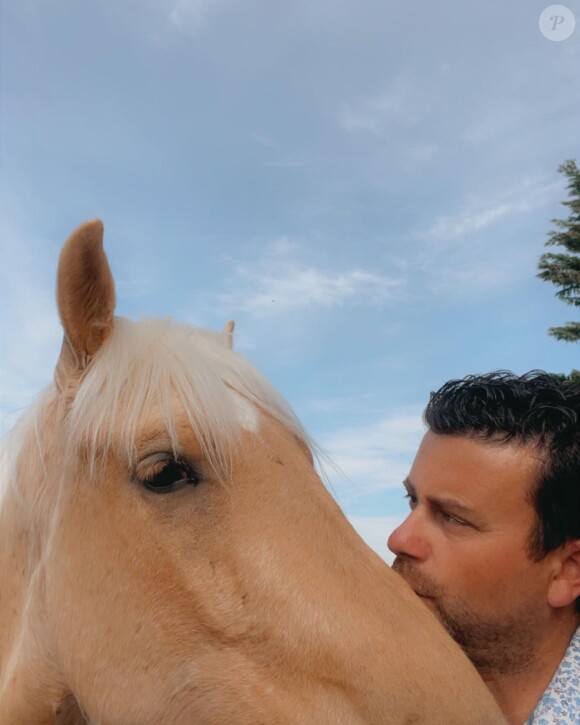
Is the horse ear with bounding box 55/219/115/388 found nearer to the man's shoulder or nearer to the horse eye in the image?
the horse eye

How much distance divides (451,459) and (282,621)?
962 mm

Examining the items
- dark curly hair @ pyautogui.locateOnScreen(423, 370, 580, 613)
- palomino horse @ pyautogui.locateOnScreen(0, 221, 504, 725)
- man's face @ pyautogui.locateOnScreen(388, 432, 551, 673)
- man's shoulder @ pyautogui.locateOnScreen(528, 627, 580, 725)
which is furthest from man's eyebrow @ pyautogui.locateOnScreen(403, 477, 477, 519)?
man's shoulder @ pyautogui.locateOnScreen(528, 627, 580, 725)

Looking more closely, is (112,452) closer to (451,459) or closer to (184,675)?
(184,675)

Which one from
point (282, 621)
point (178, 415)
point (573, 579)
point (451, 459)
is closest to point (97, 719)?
point (282, 621)

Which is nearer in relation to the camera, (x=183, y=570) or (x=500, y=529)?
(x=183, y=570)

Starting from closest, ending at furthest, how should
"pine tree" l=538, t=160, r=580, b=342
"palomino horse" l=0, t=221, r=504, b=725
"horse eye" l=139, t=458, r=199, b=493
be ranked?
"palomino horse" l=0, t=221, r=504, b=725
"horse eye" l=139, t=458, r=199, b=493
"pine tree" l=538, t=160, r=580, b=342

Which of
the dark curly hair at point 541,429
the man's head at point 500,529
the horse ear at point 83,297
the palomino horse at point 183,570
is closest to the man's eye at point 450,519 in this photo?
the man's head at point 500,529

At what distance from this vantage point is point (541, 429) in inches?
96.3

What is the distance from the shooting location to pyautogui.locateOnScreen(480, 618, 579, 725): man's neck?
2340 millimetres

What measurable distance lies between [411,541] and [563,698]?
0.70m

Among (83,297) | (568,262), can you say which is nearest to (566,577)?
(83,297)

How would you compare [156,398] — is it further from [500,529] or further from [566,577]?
[566,577]

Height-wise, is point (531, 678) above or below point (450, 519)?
below

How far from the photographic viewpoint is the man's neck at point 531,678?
2340mm
